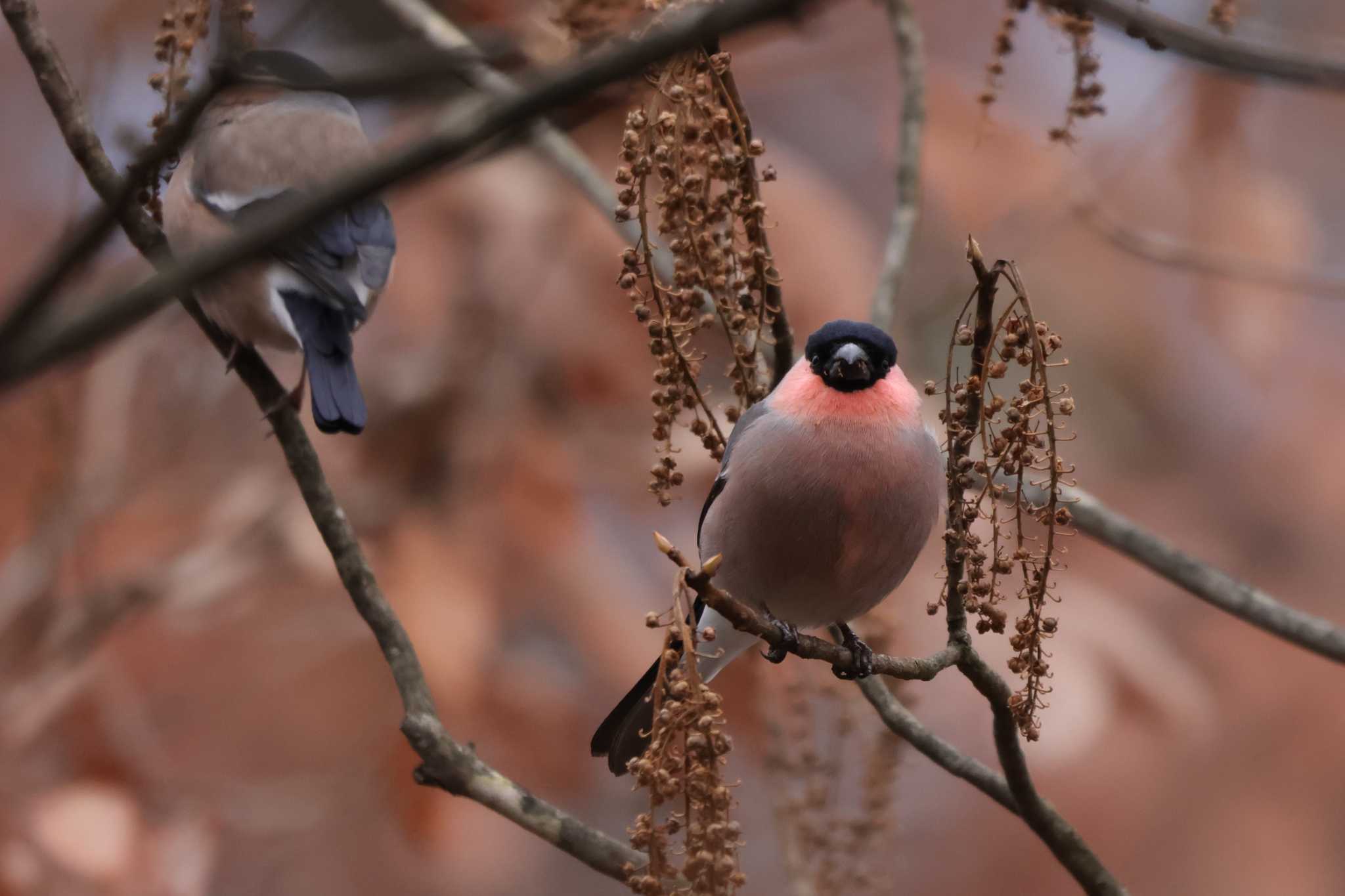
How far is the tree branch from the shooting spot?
2.00 m

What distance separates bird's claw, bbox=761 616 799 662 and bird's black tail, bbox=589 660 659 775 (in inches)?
8.9

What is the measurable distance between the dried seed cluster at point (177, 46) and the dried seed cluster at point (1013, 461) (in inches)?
46.0

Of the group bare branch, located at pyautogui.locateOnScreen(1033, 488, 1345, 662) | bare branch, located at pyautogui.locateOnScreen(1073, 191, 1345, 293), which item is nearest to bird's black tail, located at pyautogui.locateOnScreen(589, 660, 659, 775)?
bare branch, located at pyautogui.locateOnScreen(1033, 488, 1345, 662)

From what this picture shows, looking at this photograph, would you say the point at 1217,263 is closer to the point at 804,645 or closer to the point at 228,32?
the point at 804,645

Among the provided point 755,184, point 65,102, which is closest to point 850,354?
point 755,184

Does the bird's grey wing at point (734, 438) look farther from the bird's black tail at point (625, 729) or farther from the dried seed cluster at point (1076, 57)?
the dried seed cluster at point (1076, 57)

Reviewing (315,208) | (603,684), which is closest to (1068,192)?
(603,684)

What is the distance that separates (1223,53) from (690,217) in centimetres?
79

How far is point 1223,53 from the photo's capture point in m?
1.92

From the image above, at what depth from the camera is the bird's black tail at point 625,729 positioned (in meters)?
2.44

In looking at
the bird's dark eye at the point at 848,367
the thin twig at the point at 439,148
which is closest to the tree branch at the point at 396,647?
the bird's dark eye at the point at 848,367

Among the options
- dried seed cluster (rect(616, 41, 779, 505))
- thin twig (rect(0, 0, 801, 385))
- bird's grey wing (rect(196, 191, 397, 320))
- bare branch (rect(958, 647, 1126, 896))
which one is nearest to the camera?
thin twig (rect(0, 0, 801, 385))

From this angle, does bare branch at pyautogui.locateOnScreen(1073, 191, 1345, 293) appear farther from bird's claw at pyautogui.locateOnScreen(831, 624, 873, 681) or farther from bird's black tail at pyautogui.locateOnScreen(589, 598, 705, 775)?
bird's black tail at pyautogui.locateOnScreen(589, 598, 705, 775)

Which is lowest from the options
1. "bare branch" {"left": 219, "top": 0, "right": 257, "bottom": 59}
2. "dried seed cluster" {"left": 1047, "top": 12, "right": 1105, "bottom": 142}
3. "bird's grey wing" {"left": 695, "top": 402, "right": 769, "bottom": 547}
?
"bird's grey wing" {"left": 695, "top": 402, "right": 769, "bottom": 547}
